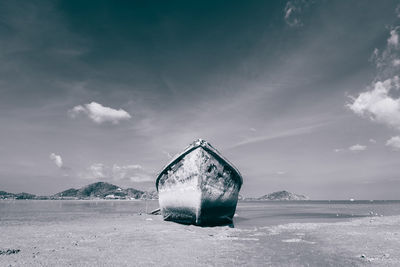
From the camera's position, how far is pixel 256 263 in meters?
6.71

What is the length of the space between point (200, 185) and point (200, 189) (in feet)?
0.63

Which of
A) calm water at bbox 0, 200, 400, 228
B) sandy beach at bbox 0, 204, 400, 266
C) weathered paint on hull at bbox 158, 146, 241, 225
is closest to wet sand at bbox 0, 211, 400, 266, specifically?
sandy beach at bbox 0, 204, 400, 266

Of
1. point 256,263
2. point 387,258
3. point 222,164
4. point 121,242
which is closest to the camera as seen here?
point 256,263

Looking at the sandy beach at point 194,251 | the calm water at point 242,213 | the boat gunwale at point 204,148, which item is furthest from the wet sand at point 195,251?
the calm water at point 242,213

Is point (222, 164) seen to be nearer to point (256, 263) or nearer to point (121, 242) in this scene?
point (121, 242)

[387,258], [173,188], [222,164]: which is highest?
[222,164]

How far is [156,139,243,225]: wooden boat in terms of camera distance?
46.9 ft

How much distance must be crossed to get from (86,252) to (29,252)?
1527 mm

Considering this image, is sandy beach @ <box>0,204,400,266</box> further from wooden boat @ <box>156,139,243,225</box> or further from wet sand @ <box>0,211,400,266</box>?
wooden boat @ <box>156,139,243,225</box>

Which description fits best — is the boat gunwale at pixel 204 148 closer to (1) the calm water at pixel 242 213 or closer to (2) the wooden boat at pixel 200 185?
(2) the wooden boat at pixel 200 185

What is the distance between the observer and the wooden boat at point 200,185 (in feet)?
46.9

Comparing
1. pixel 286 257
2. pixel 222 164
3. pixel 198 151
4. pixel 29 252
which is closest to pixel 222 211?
pixel 222 164

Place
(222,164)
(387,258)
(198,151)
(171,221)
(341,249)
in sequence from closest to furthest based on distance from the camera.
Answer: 1. (387,258)
2. (341,249)
3. (198,151)
4. (222,164)
5. (171,221)

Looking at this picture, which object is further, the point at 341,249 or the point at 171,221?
the point at 171,221
